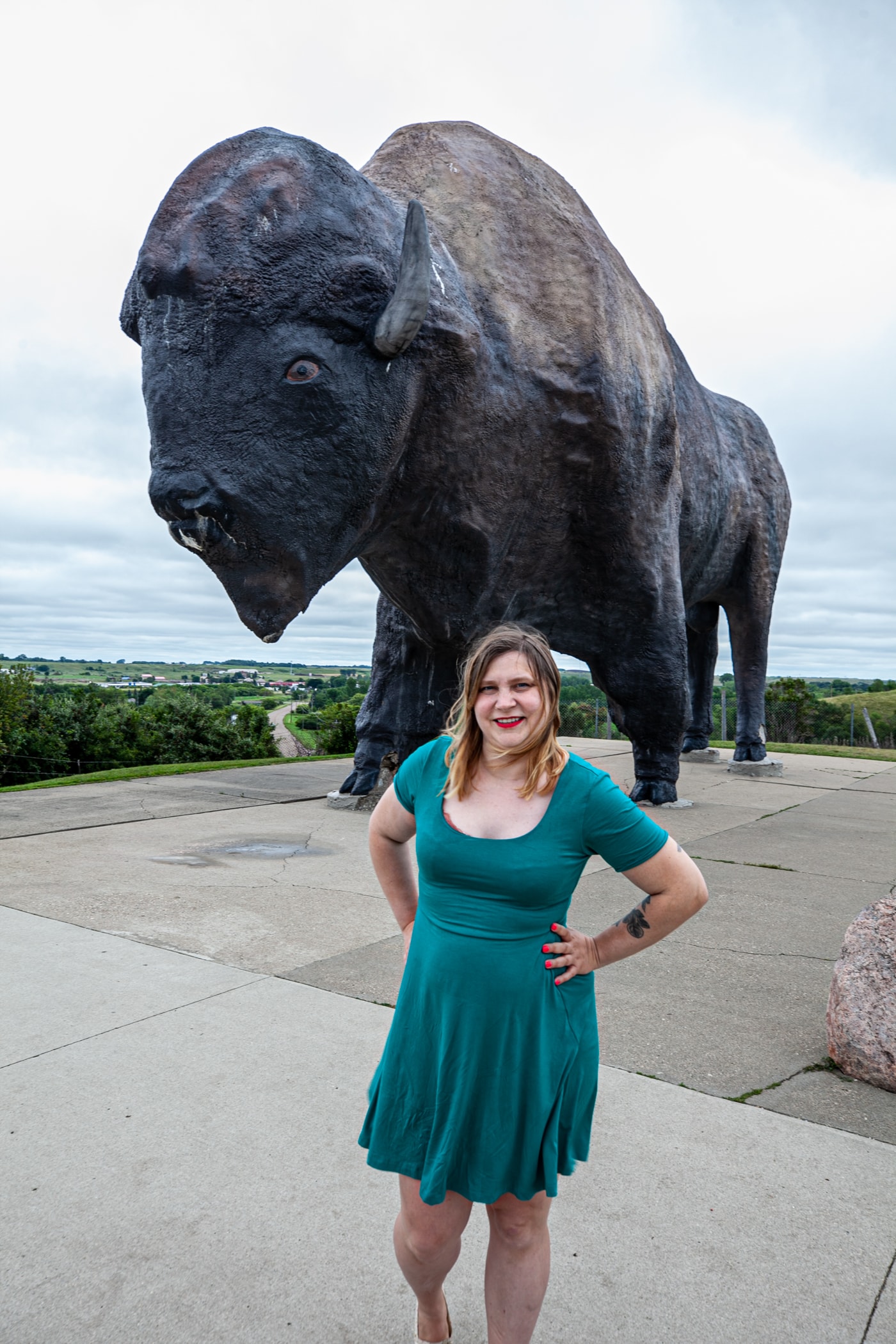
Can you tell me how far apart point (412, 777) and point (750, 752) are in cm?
904

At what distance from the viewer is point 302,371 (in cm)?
360

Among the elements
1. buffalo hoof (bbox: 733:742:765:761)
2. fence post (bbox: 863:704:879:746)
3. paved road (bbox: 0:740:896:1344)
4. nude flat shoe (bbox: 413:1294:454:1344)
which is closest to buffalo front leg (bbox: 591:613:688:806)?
paved road (bbox: 0:740:896:1344)

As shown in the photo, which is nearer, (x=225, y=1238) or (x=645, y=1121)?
(x=225, y=1238)

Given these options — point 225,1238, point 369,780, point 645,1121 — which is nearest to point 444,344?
point 645,1121

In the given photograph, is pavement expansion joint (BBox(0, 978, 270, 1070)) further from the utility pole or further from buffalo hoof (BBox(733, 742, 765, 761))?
the utility pole

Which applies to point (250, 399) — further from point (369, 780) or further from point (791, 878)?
point (369, 780)

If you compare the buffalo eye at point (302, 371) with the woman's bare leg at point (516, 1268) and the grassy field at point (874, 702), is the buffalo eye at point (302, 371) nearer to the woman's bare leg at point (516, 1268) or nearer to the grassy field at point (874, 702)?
the woman's bare leg at point (516, 1268)

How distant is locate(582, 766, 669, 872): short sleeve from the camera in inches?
65.8

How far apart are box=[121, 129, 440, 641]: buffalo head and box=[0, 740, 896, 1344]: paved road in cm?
140

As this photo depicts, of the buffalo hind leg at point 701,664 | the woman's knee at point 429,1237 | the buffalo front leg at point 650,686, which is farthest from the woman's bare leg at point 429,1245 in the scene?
the buffalo hind leg at point 701,664

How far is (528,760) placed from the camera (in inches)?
68.8

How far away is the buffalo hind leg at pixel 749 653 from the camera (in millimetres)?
9383

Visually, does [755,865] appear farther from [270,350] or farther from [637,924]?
[637,924]

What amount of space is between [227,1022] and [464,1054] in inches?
68.3
